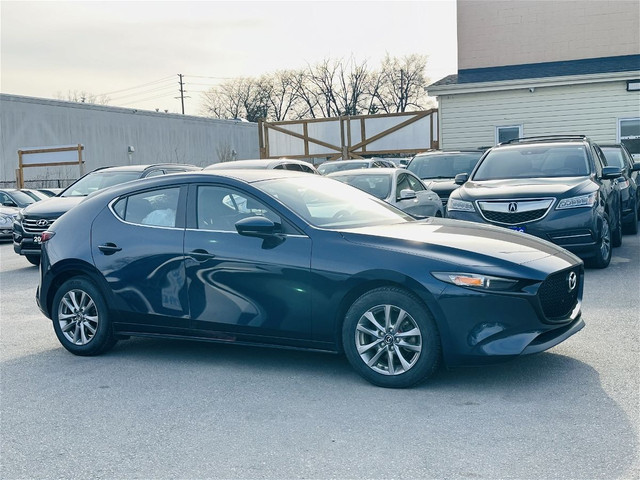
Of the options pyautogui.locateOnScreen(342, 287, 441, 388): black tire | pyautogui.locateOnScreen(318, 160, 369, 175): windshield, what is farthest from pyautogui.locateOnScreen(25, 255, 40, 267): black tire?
pyautogui.locateOnScreen(342, 287, 441, 388): black tire

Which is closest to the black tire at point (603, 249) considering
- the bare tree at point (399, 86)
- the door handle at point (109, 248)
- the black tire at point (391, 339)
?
the black tire at point (391, 339)

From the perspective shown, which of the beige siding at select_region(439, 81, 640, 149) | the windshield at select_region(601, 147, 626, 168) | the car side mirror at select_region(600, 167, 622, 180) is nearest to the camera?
the car side mirror at select_region(600, 167, 622, 180)

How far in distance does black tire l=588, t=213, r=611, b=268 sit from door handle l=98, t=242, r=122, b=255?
21.7 feet

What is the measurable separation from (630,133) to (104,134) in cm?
2994

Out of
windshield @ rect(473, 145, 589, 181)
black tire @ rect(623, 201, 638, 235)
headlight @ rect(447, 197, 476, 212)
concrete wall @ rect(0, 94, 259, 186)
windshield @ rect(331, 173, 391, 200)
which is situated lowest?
black tire @ rect(623, 201, 638, 235)

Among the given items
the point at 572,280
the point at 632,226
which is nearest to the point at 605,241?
the point at 632,226

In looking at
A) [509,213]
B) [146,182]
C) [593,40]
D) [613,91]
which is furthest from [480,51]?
[146,182]

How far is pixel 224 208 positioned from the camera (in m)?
6.21

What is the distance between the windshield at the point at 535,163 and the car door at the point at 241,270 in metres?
6.62

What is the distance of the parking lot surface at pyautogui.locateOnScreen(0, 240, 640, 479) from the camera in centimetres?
403

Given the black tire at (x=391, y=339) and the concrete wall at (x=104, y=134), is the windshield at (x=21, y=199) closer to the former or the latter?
the concrete wall at (x=104, y=134)

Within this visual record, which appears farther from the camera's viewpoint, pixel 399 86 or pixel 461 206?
pixel 399 86

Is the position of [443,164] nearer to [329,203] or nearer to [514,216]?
[514,216]

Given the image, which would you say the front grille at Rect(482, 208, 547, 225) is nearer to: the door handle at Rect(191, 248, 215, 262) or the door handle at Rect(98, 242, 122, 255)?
the door handle at Rect(191, 248, 215, 262)
